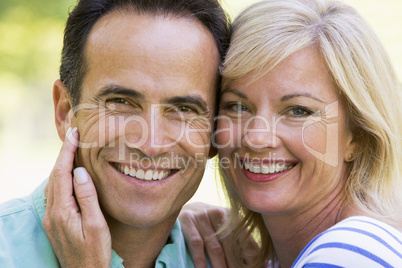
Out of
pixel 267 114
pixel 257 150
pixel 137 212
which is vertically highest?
pixel 267 114

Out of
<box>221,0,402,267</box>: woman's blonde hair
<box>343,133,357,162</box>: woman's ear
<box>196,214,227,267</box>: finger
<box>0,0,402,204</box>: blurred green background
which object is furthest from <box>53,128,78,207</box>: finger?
<box>0,0,402,204</box>: blurred green background

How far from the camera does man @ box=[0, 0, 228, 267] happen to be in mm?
2705

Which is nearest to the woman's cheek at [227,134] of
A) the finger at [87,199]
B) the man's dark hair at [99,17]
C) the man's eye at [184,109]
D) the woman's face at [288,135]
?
the woman's face at [288,135]

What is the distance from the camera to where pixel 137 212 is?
2836mm

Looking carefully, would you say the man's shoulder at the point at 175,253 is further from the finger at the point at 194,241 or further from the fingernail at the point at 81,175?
the fingernail at the point at 81,175

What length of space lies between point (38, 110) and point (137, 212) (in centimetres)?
1149

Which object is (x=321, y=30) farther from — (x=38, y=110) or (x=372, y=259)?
(x=38, y=110)

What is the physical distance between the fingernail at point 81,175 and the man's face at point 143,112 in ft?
0.16

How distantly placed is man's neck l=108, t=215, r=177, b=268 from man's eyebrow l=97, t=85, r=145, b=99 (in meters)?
0.71

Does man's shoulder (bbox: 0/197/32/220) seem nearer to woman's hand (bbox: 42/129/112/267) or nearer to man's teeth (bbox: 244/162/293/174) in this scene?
woman's hand (bbox: 42/129/112/267)

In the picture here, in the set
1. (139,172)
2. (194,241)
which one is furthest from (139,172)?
(194,241)

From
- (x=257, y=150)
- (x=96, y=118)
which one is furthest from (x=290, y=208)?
(x=96, y=118)

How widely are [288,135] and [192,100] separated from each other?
528 millimetres

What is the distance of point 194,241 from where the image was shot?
3.36 meters
